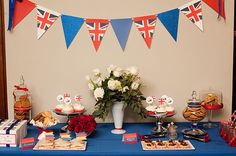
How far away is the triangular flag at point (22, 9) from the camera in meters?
1.85

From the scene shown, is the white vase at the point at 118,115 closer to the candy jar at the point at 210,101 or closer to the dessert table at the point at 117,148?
the dessert table at the point at 117,148

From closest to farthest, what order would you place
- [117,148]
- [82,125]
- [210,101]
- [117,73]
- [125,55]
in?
[117,148], [82,125], [117,73], [210,101], [125,55]

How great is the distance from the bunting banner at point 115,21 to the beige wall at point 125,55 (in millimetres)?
29

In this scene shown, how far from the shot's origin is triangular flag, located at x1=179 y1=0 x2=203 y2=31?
1843mm

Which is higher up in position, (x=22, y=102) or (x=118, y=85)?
(x=118, y=85)

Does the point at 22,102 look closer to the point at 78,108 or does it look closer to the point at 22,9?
the point at 78,108

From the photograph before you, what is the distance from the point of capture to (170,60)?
1.88 metres

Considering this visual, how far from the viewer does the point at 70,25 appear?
186 cm

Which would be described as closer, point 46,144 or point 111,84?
point 46,144

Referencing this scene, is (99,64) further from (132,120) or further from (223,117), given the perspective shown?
(223,117)

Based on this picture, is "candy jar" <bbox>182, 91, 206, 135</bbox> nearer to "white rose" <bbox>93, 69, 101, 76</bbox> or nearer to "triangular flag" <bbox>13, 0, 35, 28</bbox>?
"white rose" <bbox>93, 69, 101, 76</bbox>

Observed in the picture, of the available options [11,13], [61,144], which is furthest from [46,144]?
[11,13]

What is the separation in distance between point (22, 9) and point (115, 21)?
0.63 meters

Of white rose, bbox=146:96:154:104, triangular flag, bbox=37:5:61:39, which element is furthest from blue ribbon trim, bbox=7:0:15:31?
white rose, bbox=146:96:154:104
